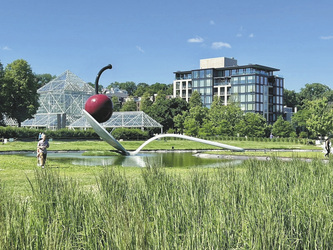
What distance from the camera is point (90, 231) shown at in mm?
3648

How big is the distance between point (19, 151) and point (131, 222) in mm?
24187

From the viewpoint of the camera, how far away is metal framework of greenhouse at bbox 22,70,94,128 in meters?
64.2

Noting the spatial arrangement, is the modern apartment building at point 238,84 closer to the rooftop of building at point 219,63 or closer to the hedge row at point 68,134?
the rooftop of building at point 219,63

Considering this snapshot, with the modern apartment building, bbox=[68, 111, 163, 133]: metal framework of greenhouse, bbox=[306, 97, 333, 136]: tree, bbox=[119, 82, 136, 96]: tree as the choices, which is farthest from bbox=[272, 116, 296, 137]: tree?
bbox=[119, 82, 136, 96]: tree

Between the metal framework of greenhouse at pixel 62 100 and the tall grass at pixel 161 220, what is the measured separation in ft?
198

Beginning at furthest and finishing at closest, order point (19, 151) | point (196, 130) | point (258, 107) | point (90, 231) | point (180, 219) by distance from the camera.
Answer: point (258, 107)
point (196, 130)
point (19, 151)
point (180, 219)
point (90, 231)

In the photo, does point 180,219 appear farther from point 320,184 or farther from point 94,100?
point 94,100

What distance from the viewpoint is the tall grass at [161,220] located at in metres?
3.19

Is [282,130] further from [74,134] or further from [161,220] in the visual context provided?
[161,220]

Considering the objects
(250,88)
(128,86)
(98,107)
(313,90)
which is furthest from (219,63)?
(98,107)

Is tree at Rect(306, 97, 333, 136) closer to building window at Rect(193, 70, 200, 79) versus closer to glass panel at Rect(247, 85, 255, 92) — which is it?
glass panel at Rect(247, 85, 255, 92)

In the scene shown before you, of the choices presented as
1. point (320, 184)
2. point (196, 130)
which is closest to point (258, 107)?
point (196, 130)

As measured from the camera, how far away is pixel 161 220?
3.74 metres

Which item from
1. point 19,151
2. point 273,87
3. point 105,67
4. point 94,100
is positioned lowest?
point 19,151
